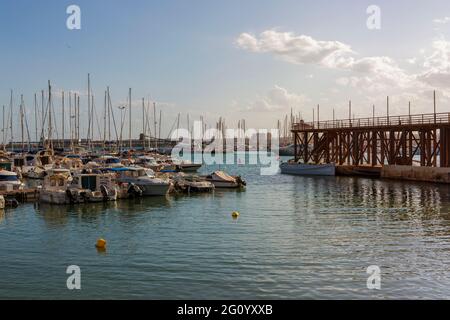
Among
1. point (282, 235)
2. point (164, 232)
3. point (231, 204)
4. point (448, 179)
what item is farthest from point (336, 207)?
point (448, 179)

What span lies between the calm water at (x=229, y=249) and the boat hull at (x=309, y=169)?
1406 inches

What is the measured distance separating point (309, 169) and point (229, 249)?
2404 inches

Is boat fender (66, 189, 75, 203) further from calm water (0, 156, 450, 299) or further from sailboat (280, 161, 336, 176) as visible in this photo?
sailboat (280, 161, 336, 176)

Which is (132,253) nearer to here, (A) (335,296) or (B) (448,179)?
(A) (335,296)

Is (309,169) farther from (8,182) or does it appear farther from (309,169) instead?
(8,182)

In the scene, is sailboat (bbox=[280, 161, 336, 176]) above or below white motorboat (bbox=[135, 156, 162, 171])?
below

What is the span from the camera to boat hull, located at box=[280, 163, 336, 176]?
273 ft

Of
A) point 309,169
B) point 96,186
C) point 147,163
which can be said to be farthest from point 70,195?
point 309,169

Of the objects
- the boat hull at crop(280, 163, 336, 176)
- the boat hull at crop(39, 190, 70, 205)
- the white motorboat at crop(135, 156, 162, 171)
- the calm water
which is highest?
the white motorboat at crop(135, 156, 162, 171)

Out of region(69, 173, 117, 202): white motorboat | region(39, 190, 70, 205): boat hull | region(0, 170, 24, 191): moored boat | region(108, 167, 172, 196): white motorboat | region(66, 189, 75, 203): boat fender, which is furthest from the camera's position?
region(108, 167, 172, 196): white motorboat

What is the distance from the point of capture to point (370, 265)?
78.1 ft

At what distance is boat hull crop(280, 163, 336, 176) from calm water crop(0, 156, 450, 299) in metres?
35.7

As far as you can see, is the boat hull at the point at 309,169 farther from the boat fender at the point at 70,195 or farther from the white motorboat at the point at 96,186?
the boat fender at the point at 70,195

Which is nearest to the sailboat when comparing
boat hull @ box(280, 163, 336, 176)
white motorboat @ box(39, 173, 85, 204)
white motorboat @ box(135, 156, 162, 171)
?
boat hull @ box(280, 163, 336, 176)
